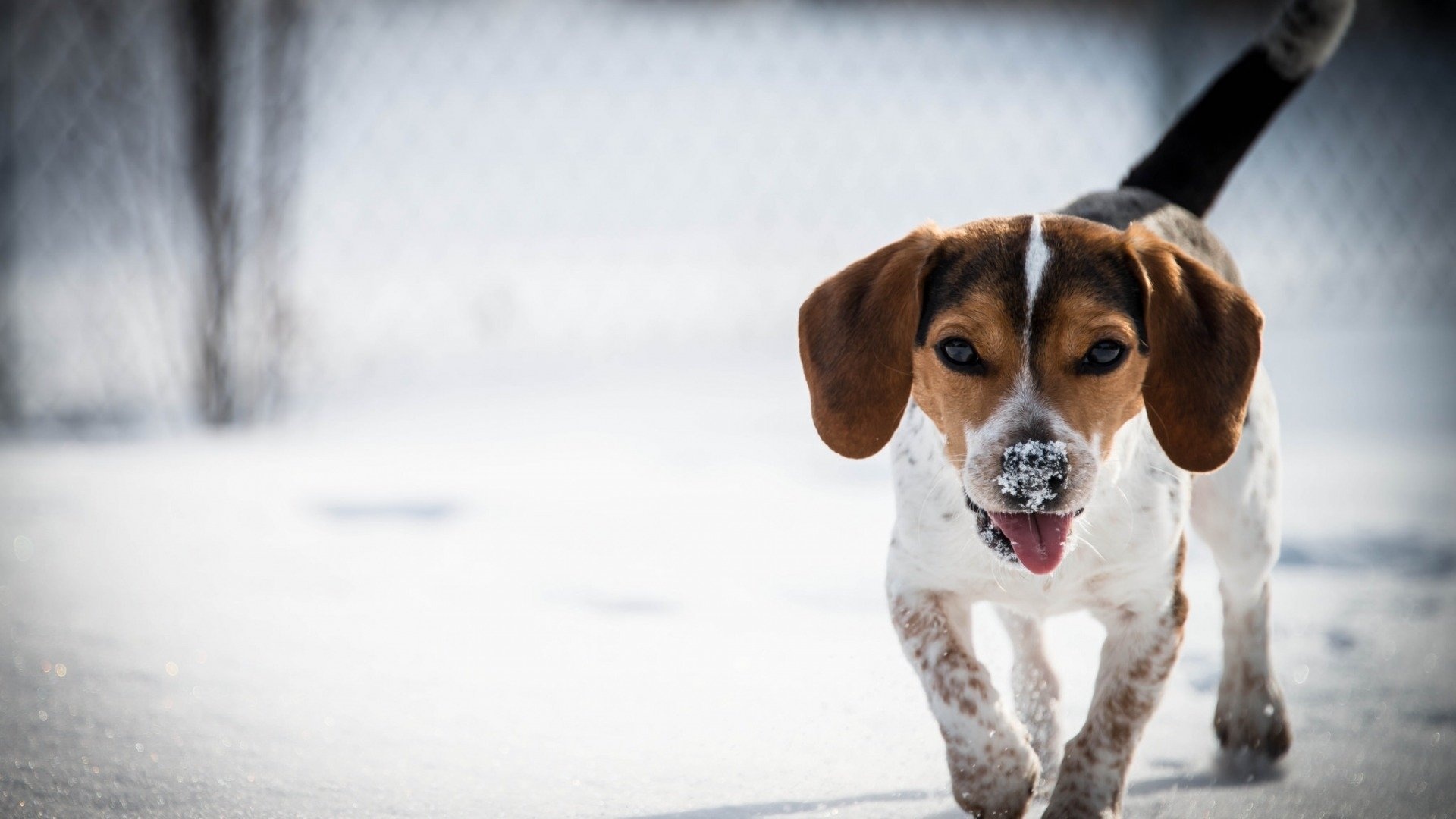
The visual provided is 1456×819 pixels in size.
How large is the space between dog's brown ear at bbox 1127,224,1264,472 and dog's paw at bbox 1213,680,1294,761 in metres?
0.72

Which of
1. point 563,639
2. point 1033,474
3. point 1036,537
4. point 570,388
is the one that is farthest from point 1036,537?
point 570,388

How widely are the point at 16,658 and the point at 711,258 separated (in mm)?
5053

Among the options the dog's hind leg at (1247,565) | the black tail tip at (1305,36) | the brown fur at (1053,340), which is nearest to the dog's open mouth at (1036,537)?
the brown fur at (1053,340)

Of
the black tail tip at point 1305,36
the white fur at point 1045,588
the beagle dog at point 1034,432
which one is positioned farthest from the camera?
the black tail tip at point 1305,36

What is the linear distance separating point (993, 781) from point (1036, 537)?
477 mm

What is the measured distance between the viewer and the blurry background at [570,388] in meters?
2.40

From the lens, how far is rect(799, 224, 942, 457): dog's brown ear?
2162 mm

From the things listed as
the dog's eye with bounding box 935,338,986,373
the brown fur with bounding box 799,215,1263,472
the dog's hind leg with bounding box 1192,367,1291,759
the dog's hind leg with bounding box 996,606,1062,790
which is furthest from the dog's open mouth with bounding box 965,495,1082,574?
the dog's hind leg with bounding box 1192,367,1291,759

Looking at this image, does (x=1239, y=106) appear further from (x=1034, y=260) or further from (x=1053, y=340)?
(x=1053, y=340)

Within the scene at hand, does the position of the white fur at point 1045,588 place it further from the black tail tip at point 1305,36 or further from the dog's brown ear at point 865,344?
the black tail tip at point 1305,36

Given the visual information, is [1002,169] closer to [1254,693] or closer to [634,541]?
[634,541]

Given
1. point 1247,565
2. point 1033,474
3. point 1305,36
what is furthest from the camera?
point 1305,36

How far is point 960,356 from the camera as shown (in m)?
2.03

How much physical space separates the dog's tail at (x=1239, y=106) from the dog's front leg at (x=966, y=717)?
4.78 ft
